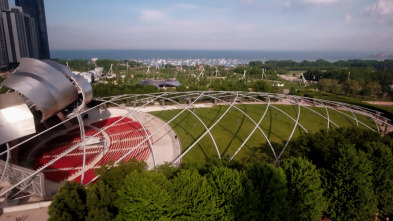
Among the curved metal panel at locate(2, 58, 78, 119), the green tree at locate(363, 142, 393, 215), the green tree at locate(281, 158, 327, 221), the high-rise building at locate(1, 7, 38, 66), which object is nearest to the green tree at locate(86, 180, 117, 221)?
the curved metal panel at locate(2, 58, 78, 119)

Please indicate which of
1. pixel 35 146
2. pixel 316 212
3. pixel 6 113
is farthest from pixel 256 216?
pixel 35 146

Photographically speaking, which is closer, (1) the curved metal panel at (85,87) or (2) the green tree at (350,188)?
(2) the green tree at (350,188)

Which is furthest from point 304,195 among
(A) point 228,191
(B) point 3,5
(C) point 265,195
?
(B) point 3,5

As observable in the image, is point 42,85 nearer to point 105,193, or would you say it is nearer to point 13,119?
point 13,119

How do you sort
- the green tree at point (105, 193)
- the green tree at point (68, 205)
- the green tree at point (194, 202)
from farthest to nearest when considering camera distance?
the green tree at point (105, 193) < the green tree at point (68, 205) < the green tree at point (194, 202)

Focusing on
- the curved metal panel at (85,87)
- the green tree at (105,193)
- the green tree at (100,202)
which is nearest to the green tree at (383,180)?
the green tree at (105,193)

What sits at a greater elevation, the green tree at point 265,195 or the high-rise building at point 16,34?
the high-rise building at point 16,34

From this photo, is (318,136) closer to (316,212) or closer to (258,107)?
(316,212)

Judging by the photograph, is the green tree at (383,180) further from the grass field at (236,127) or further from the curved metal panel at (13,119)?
the curved metal panel at (13,119)
